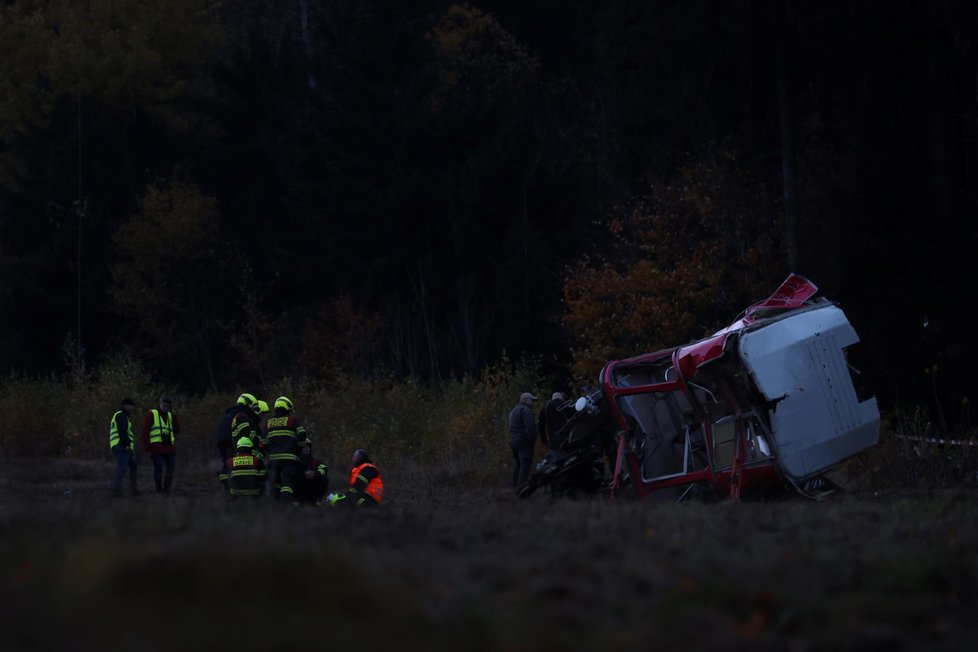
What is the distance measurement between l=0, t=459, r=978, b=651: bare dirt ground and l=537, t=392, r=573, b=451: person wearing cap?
28.7 feet

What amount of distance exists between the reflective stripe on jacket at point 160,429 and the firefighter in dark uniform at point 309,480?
5.86m

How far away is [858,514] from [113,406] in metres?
25.9

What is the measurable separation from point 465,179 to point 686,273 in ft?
46.7

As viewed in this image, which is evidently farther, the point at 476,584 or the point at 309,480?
the point at 309,480

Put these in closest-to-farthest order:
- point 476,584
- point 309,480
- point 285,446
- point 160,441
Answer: point 476,584, point 285,446, point 309,480, point 160,441

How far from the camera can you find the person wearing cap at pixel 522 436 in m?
23.9

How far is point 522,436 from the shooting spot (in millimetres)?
23891

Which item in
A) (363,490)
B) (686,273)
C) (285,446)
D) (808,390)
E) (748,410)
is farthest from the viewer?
(686,273)

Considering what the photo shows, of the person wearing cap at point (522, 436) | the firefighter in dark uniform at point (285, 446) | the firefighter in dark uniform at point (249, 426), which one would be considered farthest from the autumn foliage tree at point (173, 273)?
the firefighter in dark uniform at point (285, 446)

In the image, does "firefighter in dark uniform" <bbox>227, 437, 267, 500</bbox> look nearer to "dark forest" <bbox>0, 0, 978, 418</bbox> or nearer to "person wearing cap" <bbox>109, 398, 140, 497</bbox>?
"person wearing cap" <bbox>109, 398, 140, 497</bbox>

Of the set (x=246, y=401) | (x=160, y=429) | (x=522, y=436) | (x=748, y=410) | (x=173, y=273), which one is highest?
(x=173, y=273)

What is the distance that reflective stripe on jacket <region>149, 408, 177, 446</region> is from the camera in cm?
2397

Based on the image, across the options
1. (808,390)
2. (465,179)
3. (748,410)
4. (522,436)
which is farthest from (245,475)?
(465,179)

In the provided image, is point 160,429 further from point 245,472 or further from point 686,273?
point 686,273
